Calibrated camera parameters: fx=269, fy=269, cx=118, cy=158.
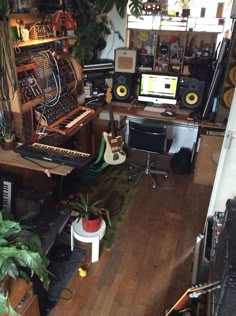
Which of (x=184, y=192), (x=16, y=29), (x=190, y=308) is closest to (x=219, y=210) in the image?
(x=190, y=308)

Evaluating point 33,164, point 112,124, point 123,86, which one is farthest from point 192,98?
point 33,164

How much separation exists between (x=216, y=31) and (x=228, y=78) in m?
0.93

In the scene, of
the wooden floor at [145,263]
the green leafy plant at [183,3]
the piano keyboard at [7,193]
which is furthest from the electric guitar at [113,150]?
the green leafy plant at [183,3]

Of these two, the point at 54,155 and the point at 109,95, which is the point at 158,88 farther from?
the point at 54,155

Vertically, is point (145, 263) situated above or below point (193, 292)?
below

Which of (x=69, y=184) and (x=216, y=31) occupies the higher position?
(x=216, y=31)

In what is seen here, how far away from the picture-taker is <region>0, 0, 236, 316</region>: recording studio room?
5.01ft

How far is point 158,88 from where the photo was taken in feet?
9.89

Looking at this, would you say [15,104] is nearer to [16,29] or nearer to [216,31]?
[16,29]

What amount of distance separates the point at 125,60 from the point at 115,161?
116 centimetres

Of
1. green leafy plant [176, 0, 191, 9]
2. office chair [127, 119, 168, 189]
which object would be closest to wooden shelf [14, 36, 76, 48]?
office chair [127, 119, 168, 189]

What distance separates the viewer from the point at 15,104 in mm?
2053

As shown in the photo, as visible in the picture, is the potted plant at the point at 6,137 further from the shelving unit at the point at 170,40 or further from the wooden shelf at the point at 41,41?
the shelving unit at the point at 170,40

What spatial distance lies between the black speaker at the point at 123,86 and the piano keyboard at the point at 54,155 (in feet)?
4.42
